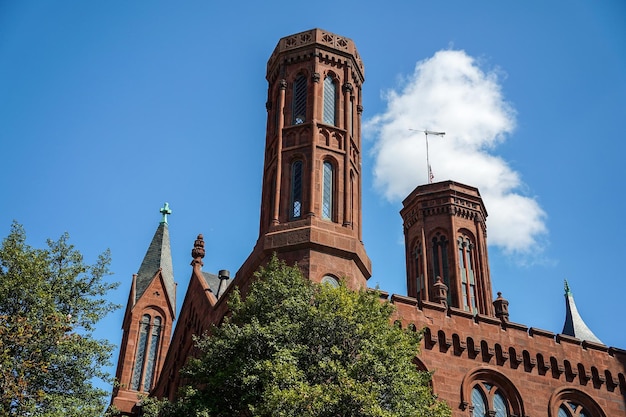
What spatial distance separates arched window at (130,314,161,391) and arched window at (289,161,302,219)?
17.2 metres

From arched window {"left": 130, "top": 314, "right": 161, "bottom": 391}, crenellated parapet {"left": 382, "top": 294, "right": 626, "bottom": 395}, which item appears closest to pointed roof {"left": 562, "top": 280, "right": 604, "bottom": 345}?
crenellated parapet {"left": 382, "top": 294, "right": 626, "bottom": 395}

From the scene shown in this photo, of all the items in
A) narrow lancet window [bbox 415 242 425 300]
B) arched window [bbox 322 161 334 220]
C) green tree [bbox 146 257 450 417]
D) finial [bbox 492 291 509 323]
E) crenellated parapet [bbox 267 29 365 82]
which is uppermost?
crenellated parapet [bbox 267 29 365 82]

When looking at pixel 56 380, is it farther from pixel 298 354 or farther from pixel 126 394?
pixel 126 394

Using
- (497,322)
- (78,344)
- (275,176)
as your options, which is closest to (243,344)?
(78,344)

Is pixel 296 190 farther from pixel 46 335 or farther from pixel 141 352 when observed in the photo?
pixel 141 352

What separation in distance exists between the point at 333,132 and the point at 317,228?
186 inches

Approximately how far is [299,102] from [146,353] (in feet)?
58.5

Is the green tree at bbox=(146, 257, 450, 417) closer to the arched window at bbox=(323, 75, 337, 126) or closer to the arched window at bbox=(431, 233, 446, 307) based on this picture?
the arched window at bbox=(323, 75, 337, 126)

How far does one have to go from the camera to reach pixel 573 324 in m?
50.9

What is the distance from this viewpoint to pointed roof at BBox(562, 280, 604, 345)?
4944 cm

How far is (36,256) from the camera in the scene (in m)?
19.8

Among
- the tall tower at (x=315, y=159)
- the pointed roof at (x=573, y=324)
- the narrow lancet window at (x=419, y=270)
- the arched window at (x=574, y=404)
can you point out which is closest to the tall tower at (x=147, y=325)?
the narrow lancet window at (x=419, y=270)

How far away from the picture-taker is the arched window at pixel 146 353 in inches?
1512

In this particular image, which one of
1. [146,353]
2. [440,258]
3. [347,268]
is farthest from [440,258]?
[347,268]
